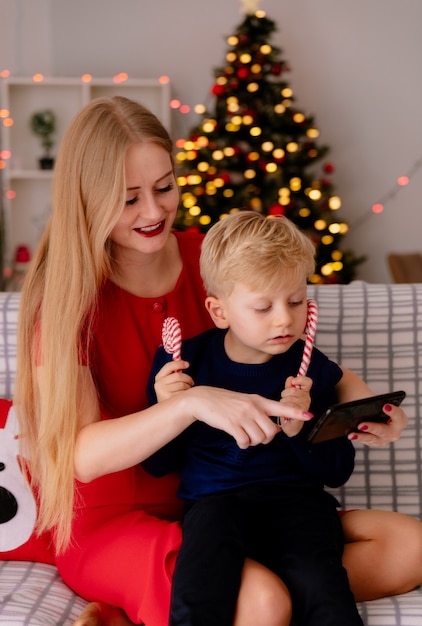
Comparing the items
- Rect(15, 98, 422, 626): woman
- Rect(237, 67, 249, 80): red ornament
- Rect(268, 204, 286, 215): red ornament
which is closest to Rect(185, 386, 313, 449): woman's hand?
Rect(15, 98, 422, 626): woman

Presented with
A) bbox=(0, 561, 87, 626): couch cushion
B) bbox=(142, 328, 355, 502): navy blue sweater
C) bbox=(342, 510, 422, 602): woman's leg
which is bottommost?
bbox=(0, 561, 87, 626): couch cushion

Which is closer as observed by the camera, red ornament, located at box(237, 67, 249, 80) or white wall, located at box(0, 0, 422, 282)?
red ornament, located at box(237, 67, 249, 80)

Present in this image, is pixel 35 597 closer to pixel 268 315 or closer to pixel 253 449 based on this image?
pixel 253 449

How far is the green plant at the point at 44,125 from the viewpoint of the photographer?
5449 millimetres

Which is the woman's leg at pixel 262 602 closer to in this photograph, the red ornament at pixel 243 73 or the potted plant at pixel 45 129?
the red ornament at pixel 243 73

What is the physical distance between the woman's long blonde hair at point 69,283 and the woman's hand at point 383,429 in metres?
0.55

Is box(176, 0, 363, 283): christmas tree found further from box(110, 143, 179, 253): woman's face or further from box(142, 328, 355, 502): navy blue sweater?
box(142, 328, 355, 502): navy blue sweater

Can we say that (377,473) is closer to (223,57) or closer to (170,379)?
(170,379)

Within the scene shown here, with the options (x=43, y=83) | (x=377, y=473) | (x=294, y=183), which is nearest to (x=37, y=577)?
(x=377, y=473)

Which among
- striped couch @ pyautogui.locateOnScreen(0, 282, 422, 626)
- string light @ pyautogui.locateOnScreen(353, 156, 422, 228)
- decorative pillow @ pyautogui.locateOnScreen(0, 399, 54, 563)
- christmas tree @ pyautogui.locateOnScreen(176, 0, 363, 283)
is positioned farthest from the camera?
string light @ pyautogui.locateOnScreen(353, 156, 422, 228)

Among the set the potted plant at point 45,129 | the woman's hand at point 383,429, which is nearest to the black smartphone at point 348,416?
the woman's hand at point 383,429

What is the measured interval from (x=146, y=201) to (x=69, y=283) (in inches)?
8.9

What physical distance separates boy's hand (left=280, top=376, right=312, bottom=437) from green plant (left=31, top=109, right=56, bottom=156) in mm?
4322

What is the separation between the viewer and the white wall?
5523 millimetres
